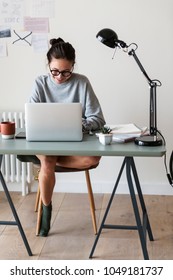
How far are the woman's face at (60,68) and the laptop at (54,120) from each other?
43 centimetres

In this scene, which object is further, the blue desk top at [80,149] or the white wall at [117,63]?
the white wall at [117,63]

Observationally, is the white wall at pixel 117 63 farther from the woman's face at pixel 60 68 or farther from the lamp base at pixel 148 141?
the lamp base at pixel 148 141

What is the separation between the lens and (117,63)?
11.1ft

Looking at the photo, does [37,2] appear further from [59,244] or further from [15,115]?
[59,244]

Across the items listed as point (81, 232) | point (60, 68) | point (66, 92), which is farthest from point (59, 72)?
point (81, 232)

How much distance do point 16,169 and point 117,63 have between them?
1.13 meters

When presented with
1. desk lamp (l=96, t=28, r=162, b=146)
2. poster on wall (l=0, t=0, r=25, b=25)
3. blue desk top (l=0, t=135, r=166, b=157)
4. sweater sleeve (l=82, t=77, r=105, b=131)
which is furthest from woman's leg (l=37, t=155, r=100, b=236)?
poster on wall (l=0, t=0, r=25, b=25)

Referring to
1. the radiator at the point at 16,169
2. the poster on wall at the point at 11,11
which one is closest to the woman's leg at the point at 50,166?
the radiator at the point at 16,169

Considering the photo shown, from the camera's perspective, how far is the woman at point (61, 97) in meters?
2.59

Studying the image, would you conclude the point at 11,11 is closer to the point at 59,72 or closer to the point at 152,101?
the point at 59,72

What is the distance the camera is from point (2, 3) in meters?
3.41

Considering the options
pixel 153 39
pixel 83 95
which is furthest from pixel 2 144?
pixel 153 39

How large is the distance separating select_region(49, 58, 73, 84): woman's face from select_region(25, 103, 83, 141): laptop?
43 cm

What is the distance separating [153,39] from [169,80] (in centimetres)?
32
